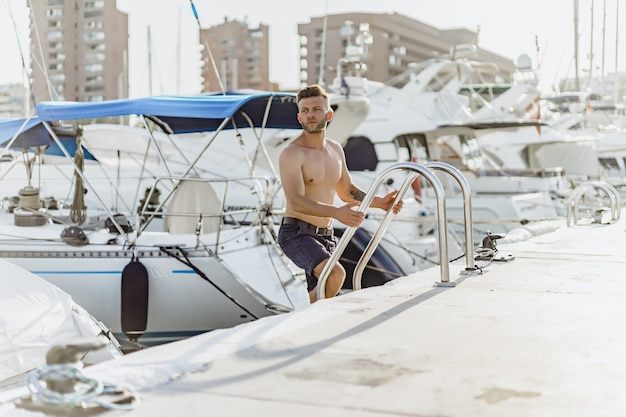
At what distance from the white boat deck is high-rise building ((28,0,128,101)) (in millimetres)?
10161

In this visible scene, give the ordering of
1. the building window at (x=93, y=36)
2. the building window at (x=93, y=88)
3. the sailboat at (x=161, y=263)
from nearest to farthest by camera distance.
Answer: the sailboat at (x=161, y=263), the building window at (x=93, y=36), the building window at (x=93, y=88)

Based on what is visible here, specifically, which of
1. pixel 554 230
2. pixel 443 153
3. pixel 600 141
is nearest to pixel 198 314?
pixel 554 230

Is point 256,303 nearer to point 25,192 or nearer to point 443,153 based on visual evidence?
point 25,192

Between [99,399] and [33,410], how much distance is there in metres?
0.24

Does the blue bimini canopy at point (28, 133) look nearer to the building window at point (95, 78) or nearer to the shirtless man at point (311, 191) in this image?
the shirtless man at point (311, 191)

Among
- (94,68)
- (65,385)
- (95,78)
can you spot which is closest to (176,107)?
(65,385)

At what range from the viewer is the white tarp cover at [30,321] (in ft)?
20.5

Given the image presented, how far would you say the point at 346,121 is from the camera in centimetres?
1488

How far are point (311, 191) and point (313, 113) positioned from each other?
490mm

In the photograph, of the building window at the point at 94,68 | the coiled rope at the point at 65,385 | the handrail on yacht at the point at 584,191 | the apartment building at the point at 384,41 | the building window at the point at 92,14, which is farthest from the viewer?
the apartment building at the point at 384,41

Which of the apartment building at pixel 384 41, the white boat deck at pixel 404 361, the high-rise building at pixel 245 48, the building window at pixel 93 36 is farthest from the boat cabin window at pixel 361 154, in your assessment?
the high-rise building at pixel 245 48

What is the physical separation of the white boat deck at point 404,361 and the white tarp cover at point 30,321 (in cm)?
257

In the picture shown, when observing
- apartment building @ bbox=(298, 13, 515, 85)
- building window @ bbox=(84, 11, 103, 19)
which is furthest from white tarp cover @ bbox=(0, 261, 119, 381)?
apartment building @ bbox=(298, 13, 515, 85)

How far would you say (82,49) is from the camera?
168 ft
